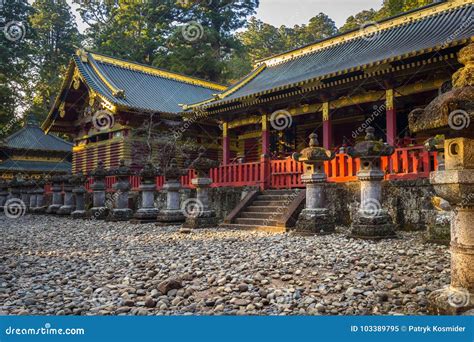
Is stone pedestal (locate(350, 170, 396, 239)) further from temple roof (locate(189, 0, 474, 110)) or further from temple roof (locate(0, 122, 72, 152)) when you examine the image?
temple roof (locate(0, 122, 72, 152))

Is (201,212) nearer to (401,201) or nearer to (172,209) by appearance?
(172,209)

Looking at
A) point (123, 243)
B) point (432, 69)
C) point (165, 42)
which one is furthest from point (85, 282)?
point (165, 42)

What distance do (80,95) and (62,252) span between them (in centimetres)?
1668

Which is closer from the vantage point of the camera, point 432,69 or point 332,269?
point 332,269

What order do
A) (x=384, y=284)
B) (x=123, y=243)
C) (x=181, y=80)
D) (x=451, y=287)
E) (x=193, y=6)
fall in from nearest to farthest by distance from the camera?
1. (x=451, y=287)
2. (x=384, y=284)
3. (x=123, y=243)
4. (x=181, y=80)
5. (x=193, y=6)

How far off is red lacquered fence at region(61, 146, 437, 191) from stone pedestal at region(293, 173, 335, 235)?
4.72ft

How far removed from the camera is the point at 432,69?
1001 cm

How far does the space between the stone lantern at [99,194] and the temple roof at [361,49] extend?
15.3ft

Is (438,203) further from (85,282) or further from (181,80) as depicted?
(181,80)

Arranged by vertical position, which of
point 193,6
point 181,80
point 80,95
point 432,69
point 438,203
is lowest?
point 438,203

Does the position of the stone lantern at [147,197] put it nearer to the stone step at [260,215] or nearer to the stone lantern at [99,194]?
the stone lantern at [99,194]

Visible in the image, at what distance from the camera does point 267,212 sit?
10305 mm

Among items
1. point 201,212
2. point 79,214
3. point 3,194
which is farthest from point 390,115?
point 3,194

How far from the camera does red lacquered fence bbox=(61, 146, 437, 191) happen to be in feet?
28.6
